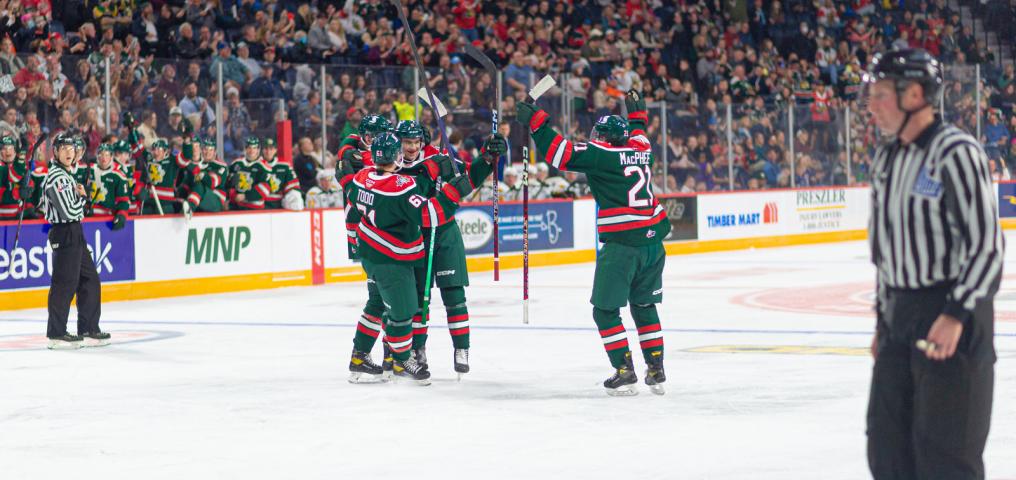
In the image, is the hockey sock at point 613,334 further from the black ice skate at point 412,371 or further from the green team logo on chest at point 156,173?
the green team logo on chest at point 156,173

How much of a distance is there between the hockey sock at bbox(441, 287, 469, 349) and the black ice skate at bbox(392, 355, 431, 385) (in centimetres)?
34

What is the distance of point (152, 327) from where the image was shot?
40.4ft

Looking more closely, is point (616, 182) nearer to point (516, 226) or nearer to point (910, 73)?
point (910, 73)

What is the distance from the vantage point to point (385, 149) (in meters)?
8.13

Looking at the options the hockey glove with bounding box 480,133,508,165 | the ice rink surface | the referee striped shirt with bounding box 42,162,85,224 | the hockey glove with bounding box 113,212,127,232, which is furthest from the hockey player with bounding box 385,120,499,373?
the hockey glove with bounding box 113,212,127,232

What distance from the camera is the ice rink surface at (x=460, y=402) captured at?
19.8 ft

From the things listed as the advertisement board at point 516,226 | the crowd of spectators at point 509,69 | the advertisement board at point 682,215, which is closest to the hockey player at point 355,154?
the crowd of spectators at point 509,69

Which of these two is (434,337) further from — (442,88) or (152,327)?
(442,88)

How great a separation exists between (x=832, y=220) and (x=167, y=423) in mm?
18591

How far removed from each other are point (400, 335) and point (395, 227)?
63cm

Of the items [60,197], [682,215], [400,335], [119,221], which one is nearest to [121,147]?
[119,221]

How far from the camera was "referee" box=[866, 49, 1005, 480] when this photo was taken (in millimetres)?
3697

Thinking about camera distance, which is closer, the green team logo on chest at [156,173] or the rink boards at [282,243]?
the rink boards at [282,243]

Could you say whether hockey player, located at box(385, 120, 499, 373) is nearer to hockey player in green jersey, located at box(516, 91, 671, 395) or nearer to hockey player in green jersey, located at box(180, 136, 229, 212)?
hockey player in green jersey, located at box(516, 91, 671, 395)
